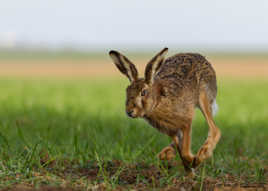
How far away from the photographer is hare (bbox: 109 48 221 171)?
A: 4.94 meters

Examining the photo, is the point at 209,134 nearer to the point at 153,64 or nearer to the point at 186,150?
the point at 186,150

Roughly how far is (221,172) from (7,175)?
2.30m

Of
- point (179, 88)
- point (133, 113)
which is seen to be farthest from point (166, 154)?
point (133, 113)

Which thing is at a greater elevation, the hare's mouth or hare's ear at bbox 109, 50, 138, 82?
hare's ear at bbox 109, 50, 138, 82

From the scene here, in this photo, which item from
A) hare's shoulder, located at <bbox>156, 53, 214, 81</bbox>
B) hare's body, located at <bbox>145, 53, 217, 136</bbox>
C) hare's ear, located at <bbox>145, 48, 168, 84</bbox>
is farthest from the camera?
hare's shoulder, located at <bbox>156, 53, 214, 81</bbox>

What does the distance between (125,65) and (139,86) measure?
10.2 inches

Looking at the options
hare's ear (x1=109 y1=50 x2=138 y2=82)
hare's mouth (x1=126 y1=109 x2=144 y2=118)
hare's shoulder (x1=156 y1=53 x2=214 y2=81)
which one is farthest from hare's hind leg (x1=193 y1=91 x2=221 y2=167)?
hare's ear (x1=109 y1=50 x2=138 y2=82)

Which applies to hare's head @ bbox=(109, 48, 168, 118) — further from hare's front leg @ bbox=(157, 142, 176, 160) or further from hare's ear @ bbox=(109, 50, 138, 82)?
hare's front leg @ bbox=(157, 142, 176, 160)

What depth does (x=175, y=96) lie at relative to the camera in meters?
5.55

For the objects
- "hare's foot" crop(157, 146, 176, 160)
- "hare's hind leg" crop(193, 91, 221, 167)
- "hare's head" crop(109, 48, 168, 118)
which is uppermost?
"hare's head" crop(109, 48, 168, 118)

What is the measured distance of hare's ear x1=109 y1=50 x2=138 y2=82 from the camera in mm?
4942

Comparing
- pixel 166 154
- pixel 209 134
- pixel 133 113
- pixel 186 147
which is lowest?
pixel 166 154

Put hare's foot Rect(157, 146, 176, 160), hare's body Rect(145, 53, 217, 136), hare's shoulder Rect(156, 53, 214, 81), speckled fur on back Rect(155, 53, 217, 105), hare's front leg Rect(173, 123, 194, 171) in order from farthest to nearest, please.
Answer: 1. hare's shoulder Rect(156, 53, 214, 81)
2. speckled fur on back Rect(155, 53, 217, 105)
3. hare's foot Rect(157, 146, 176, 160)
4. hare's body Rect(145, 53, 217, 136)
5. hare's front leg Rect(173, 123, 194, 171)

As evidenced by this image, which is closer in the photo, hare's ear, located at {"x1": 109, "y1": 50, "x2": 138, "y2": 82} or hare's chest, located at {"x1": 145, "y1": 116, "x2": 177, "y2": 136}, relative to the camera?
hare's ear, located at {"x1": 109, "y1": 50, "x2": 138, "y2": 82}
